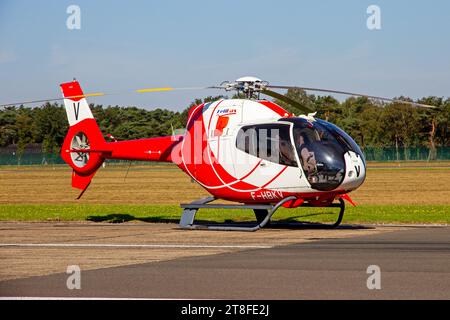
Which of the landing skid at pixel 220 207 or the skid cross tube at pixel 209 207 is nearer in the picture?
the skid cross tube at pixel 209 207

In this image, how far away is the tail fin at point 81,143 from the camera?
25719 millimetres

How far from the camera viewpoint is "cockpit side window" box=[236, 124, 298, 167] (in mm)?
20969

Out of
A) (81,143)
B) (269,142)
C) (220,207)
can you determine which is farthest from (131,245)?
(81,143)

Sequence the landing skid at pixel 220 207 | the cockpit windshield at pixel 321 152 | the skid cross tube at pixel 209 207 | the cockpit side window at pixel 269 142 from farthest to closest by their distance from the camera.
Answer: the landing skid at pixel 220 207, the skid cross tube at pixel 209 207, the cockpit side window at pixel 269 142, the cockpit windshield at pixel 321 152

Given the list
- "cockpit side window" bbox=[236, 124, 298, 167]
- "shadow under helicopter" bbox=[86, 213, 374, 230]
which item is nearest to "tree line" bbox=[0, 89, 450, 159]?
"shadow under helicopter" bbox=[86, 213, 374, 230]

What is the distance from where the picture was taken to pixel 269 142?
70.1ft

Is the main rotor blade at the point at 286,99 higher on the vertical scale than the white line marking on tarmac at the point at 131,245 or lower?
higher

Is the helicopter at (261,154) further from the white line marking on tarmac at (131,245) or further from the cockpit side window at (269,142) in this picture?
the white line marking on tarmac at (131,245)

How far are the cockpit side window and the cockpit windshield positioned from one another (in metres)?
0.27

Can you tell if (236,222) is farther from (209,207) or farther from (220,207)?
(220,207)

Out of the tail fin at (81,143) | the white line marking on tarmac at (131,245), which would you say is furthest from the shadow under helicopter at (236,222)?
the white line marking on tarmac at (131,245)

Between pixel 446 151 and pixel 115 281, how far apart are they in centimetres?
11204

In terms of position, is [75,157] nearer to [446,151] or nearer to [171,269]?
[171,269]

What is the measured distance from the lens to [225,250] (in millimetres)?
16844
